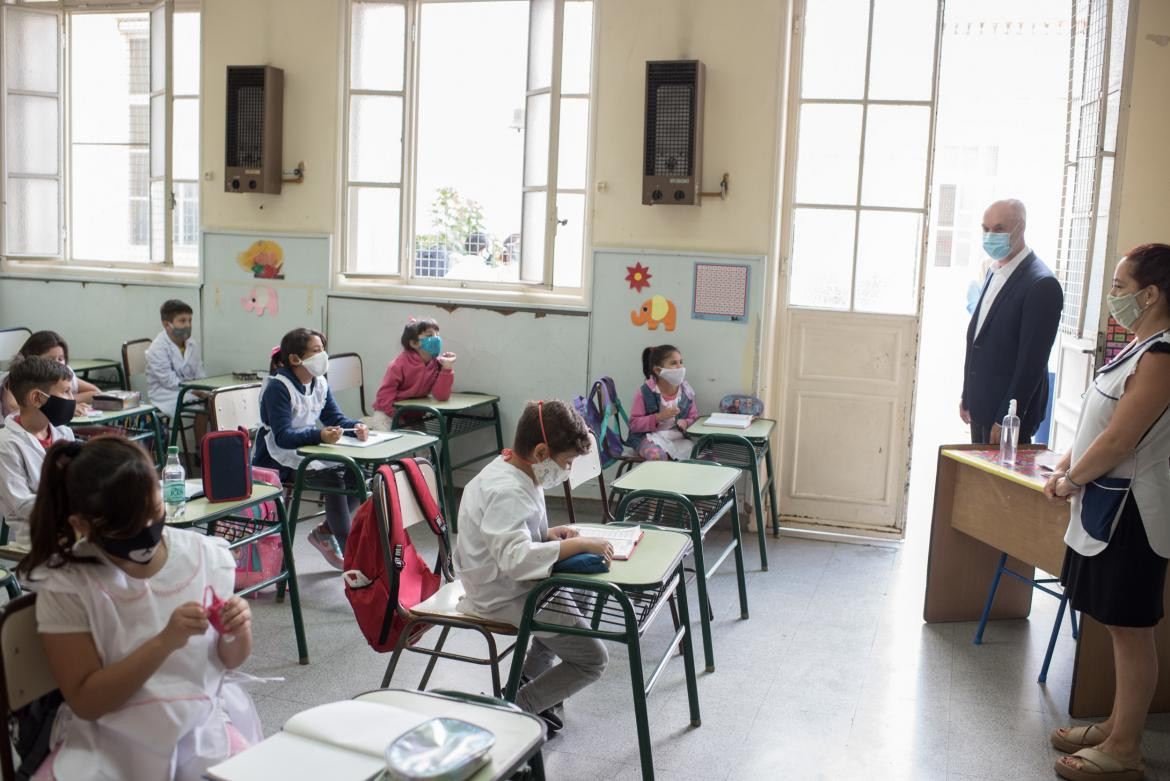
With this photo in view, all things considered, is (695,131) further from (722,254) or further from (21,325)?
(21,325)

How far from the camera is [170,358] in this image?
20.4ft

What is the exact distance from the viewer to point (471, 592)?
9.62ft

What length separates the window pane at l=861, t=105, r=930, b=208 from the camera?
5.41 meters

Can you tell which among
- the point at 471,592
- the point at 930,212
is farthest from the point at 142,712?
the point at 930,212

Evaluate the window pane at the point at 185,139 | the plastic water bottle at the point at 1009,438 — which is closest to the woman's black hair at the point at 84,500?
the plastic water bottle at the point at 1009,438

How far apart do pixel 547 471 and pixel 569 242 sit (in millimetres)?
3239

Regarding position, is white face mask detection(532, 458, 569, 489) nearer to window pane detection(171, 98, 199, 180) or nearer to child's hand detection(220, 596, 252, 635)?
child's hand detection(220, 596, 252, 635)

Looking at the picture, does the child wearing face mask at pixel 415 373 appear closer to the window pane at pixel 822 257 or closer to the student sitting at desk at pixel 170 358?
the student sitting at desk at pixel 170 358

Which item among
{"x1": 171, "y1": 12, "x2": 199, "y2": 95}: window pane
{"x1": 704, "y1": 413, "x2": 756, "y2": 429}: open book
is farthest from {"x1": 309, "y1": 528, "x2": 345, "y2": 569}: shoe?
{"x1": 171, "y1": 12, "x2": 199, "y2": 95}: window pane

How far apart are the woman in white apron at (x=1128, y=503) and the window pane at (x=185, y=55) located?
5553mm

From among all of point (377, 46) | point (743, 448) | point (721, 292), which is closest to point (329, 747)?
point (743, 448)

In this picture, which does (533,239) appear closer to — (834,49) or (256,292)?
(256,292)

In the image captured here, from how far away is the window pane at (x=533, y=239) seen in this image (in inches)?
237

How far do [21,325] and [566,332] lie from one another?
3831 millimetres
